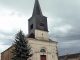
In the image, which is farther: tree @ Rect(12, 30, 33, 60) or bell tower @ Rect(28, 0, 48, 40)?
bell tower @ Rect(28, 0, 48, 40)

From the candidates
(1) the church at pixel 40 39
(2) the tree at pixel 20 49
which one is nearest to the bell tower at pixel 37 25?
(1) the church at pixel 40 39

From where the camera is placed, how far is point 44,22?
32656 mm

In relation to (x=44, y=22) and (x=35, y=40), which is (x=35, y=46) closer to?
(x=35, y=40)

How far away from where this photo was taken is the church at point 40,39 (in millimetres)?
29306

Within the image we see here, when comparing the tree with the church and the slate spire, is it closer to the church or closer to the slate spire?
the church

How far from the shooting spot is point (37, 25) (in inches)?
1227

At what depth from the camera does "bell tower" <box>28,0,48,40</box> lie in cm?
3088

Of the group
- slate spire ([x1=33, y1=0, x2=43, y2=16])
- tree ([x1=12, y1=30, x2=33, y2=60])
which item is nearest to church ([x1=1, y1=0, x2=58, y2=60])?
slate spire ([x1=33, y1=0, x2=43, y2=16])

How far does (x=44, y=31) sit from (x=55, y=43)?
3.97 m

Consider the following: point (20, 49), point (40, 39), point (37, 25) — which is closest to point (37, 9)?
point (37, 25)

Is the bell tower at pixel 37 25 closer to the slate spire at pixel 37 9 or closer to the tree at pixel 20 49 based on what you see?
the slate spire at pixel 37 9

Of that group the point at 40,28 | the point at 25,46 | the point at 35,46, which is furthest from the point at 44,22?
the point at 25,46

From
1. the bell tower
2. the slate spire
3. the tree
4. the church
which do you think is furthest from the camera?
the slate spire

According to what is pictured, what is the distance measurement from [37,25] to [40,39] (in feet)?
Result: 11.0
